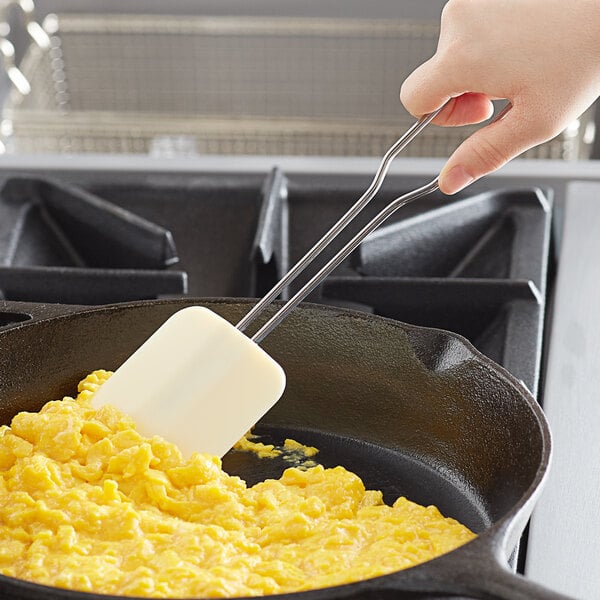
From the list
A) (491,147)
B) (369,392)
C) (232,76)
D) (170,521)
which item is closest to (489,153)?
(491,147)

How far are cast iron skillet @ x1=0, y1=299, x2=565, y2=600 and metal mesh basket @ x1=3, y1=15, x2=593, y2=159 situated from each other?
115cm

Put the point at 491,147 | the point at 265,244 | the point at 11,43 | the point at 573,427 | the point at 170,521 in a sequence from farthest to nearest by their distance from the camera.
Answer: the point at 11,43, the point at 265,244, the point at 573,427, the point at 491,147, the point at 170,521

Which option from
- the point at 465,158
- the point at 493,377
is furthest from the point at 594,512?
the point at 465,158

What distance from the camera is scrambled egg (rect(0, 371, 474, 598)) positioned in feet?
2.31

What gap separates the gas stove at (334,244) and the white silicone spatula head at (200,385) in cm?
33

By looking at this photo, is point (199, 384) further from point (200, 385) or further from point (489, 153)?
point (489, 153)

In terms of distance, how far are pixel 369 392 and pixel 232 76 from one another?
1.57 metres

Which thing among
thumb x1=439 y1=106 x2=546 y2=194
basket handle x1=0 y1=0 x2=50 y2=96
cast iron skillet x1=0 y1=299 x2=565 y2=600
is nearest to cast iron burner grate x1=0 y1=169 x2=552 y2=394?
cast iron skillet x1=0 y1=299 x2=565 y2=600

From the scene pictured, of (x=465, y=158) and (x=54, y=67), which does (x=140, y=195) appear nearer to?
(x=465, y=158)

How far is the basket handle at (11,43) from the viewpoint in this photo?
2.16m

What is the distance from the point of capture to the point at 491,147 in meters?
0.91

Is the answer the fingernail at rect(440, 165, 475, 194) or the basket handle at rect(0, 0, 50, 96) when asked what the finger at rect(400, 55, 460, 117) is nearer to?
the fingernail at rect(440, 165, 475, 194)

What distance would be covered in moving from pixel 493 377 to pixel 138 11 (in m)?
1.81

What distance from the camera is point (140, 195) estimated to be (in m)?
1.61
